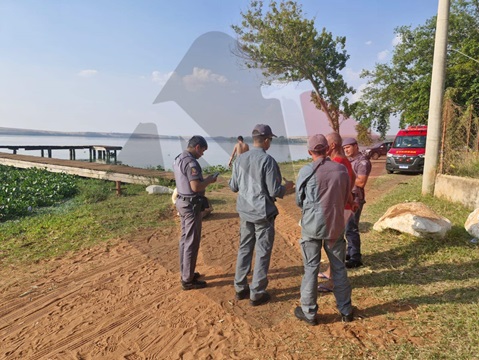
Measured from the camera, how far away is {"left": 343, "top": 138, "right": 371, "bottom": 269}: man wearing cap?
432cm

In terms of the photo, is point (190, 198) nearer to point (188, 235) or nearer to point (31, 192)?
point (188, 235)

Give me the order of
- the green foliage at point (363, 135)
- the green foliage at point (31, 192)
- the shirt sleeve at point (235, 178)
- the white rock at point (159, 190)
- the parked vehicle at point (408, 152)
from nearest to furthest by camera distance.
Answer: the shirt sleeve at point (235, 178), the green foliage at point (31, 192), the white rock at point (159, 190), the parked vehicle at point (408, 152), the green foliage at point (363, 135)

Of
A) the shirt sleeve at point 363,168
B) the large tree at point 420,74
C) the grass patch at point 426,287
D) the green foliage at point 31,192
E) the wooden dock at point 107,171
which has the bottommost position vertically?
the grass patch at point 426,287

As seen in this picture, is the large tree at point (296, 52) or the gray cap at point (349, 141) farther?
the large tree at point (296, 52)

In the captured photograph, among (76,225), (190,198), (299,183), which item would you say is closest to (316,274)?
(299,183)

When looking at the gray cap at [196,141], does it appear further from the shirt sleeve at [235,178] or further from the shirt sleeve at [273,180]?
the shirt sleeve at [273,180]

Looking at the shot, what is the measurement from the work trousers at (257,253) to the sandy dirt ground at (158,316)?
22cm

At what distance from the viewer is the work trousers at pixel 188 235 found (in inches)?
155

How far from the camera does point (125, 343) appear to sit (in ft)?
Result: 9.95

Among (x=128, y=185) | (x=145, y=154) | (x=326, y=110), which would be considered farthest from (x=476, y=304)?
(x=145, y=154)

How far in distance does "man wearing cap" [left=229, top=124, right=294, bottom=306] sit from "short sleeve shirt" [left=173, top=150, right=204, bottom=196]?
0.48 meters

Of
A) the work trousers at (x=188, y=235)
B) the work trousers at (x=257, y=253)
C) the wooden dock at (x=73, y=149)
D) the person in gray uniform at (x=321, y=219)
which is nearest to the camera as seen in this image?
the person in gray uniform at (x=321, y=219)

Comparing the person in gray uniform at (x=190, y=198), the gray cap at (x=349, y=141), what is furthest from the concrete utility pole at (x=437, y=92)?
the person in gray uniform at (x=190, y=198)

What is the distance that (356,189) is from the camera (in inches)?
171
